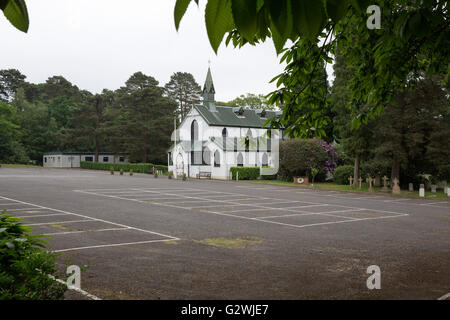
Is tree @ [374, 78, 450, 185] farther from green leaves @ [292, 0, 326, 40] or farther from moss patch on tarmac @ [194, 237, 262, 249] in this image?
green leaves @ [292, 0, 326, 40]

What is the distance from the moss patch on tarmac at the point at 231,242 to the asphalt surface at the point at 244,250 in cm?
3

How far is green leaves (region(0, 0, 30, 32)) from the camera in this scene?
52.6 inches

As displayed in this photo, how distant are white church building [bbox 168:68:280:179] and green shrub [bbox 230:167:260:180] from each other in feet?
3.36

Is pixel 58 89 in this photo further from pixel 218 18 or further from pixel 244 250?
pixel 218 18

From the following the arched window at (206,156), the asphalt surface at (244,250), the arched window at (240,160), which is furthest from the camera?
the arched window at (206,156)

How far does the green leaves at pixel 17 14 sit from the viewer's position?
52.6 inches

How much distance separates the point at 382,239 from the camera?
12.1 m

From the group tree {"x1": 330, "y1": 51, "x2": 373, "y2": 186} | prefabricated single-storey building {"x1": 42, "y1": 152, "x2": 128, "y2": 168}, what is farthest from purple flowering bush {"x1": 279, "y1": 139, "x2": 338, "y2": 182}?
prefabricated single-storey building {"x1": 42, "y1": 152, "x2": 128, "y2": 168}

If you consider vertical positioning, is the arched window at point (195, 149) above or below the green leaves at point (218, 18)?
above

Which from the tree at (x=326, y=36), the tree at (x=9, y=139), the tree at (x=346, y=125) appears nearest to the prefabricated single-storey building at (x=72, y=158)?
the tree at (x=9, y=139)

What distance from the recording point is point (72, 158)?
83.9m

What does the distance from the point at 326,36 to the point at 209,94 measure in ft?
166

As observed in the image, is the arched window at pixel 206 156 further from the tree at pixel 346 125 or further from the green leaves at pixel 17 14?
the green leaves at pixel 17 14
